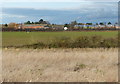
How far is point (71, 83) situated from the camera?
20.3ft

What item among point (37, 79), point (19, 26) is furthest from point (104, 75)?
point (19, 26)

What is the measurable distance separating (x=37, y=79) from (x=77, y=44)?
1406 centimetres

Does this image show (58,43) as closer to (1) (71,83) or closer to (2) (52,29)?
(2) (52,29)

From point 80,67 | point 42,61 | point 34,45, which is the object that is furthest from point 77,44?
point 80,67

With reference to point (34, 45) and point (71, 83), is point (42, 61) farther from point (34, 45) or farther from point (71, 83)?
point (34, 45)

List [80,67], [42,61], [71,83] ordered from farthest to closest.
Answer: [42,61], [80,67], [71,83]

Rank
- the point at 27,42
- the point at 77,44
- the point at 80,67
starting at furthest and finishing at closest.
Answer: the point at 27,42 < the point at 77,44 < the point at 80,67

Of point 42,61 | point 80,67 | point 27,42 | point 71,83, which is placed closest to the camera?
point 71,83

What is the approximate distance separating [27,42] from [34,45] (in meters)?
1.34

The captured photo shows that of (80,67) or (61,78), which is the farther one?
(80,67)

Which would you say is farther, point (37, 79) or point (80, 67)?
point (80, 67)

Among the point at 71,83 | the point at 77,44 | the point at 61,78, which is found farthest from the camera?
the point at 77,44

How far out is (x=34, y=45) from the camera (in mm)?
21094

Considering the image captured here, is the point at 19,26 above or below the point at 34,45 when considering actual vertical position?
above
